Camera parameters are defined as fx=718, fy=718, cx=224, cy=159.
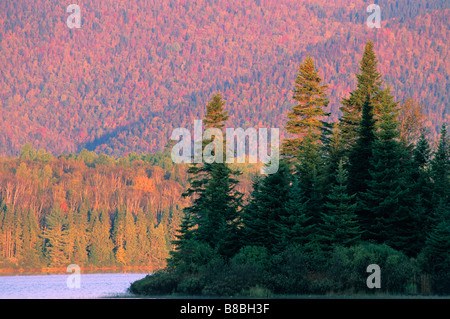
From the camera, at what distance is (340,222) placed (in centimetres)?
6044

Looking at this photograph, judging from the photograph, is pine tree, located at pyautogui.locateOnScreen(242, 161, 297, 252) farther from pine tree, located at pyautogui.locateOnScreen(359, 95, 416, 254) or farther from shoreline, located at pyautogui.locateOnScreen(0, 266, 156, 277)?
shoreline, located at pyautogui.locateOnScreen(0, 266, 156, 277)

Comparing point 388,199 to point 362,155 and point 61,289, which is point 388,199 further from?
point 61,289

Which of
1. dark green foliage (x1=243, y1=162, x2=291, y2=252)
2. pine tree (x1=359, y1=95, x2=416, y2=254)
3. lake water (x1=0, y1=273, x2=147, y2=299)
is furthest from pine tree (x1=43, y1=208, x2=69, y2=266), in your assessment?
pine tree (x1=359, y1=95, x2=416, y2=254)

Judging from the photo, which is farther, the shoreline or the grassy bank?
the shoreline

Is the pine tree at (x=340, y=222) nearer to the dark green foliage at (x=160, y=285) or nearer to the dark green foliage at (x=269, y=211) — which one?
the dark green foliage at (x=269, y=211)

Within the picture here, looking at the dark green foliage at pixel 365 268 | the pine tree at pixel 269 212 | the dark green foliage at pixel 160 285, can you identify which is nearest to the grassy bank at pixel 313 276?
the dark green foliage at pixel 365 268

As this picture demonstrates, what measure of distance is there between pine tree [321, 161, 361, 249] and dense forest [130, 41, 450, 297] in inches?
3.4

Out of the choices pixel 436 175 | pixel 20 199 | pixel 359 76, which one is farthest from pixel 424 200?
pixel 20 199

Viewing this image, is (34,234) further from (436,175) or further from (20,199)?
(436,175)

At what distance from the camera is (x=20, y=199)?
193500 millimetres

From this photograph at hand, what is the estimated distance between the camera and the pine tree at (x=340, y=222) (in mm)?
60000

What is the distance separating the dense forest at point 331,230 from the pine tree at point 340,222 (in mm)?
85

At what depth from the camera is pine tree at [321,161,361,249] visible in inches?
2362

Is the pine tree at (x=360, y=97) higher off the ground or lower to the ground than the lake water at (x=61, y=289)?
higher
